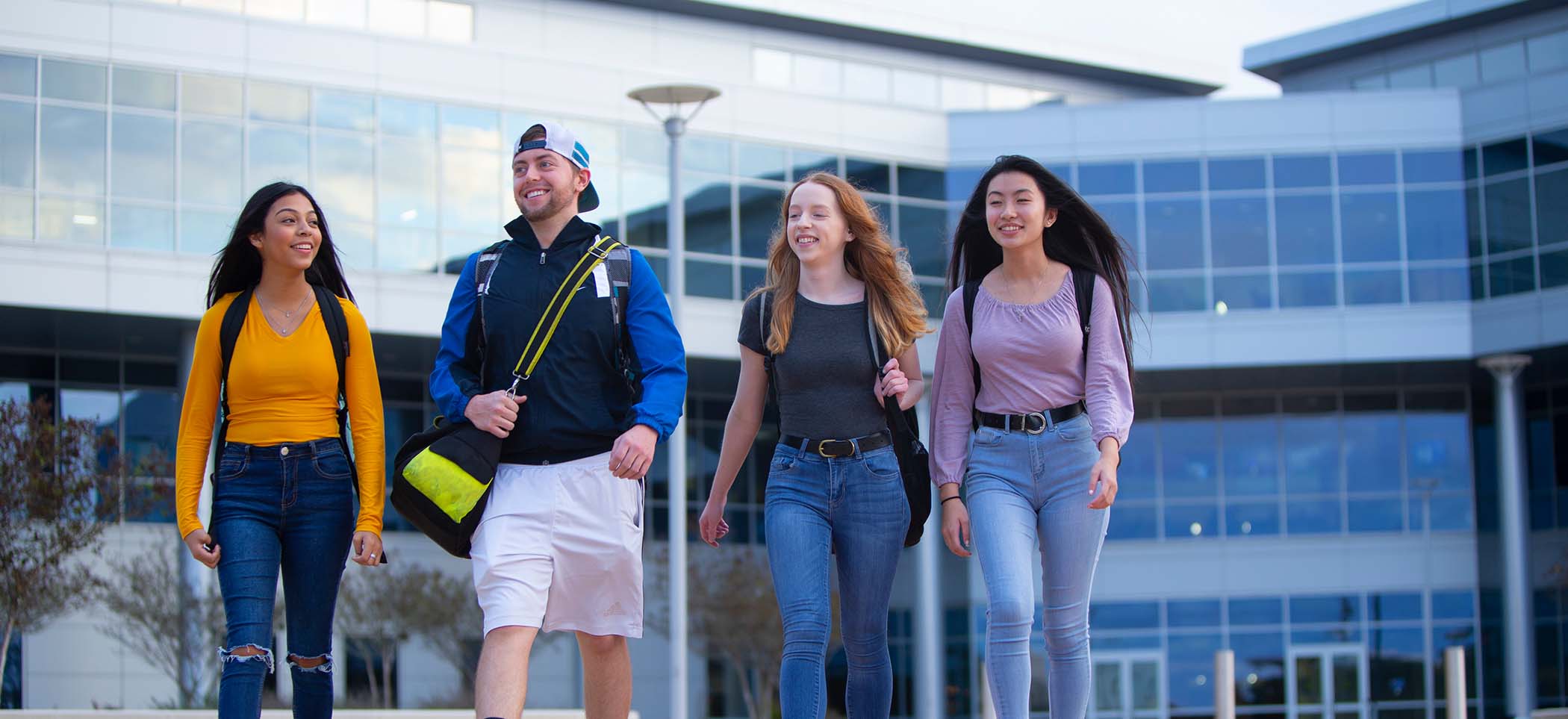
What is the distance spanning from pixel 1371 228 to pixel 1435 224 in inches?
47.4

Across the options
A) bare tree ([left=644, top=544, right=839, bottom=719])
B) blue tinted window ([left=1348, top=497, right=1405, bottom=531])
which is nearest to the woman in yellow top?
bare tree ([left=644, top=544, right=839, bottom=719])

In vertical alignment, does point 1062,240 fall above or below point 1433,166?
below

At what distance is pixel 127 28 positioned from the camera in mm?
26641

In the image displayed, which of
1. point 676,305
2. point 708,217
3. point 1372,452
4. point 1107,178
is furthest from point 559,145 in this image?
point 1372,452

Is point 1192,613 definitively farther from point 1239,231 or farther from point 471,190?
point 471,190

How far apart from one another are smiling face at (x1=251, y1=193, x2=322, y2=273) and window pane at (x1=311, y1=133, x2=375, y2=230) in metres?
Answer: 22.6

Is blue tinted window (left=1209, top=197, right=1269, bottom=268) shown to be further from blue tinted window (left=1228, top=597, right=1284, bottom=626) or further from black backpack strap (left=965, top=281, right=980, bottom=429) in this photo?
black backpack strap (left=965, top=281, right=980, bottom=429)

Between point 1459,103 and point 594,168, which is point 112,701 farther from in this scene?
point 1459,103

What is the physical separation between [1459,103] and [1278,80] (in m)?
13.0

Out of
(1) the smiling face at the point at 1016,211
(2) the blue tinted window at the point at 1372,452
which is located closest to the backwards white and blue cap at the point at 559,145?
(1) the smiling face at the point at 1016,211

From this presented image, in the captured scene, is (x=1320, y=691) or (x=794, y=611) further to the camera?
(x=1320, y=691)

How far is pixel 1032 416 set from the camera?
20.2ft

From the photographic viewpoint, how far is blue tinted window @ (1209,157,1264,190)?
3425cm

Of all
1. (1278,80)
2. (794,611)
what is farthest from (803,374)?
(1278,80)
